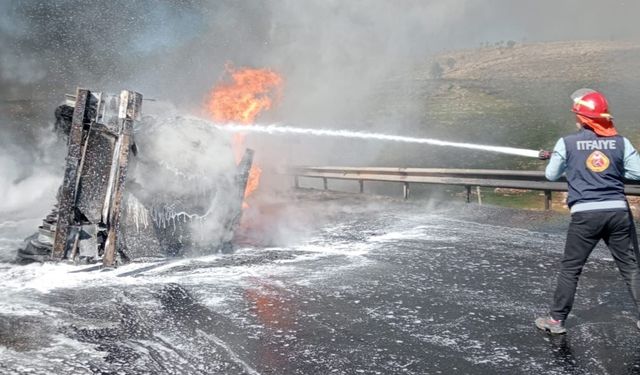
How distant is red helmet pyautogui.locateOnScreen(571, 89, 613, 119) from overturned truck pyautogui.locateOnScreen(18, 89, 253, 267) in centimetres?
449

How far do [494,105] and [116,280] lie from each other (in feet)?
95.0

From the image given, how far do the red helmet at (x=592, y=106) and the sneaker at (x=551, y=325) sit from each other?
165 cm

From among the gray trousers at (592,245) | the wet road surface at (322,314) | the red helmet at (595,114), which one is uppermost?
the red helmet at (595,114)

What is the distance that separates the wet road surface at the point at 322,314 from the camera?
3357 mm

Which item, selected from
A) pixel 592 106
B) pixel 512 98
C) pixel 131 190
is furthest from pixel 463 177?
pixel 512 98

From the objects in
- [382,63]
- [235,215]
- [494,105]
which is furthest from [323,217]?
[494,105]

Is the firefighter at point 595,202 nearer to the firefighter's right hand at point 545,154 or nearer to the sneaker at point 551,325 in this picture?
the sneaker at point 551,325

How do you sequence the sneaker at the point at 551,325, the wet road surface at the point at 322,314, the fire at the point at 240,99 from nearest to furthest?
1. the wet road surface at the point at 322,314
2. the sneaker at the point at 551,325
3. the fire at the point at 240,99

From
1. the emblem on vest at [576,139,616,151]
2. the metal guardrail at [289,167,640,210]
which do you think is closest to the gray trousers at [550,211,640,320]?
the emblem on vest at [576,139,616,151]

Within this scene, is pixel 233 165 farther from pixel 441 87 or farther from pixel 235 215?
pixel 441 87

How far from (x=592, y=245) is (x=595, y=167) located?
24.2 inches

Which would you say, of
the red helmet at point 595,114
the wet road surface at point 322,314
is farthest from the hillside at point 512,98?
the red helmet at point 595,114

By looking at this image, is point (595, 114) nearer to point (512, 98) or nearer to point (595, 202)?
point (595, 202)

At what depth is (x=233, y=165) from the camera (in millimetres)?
7102
